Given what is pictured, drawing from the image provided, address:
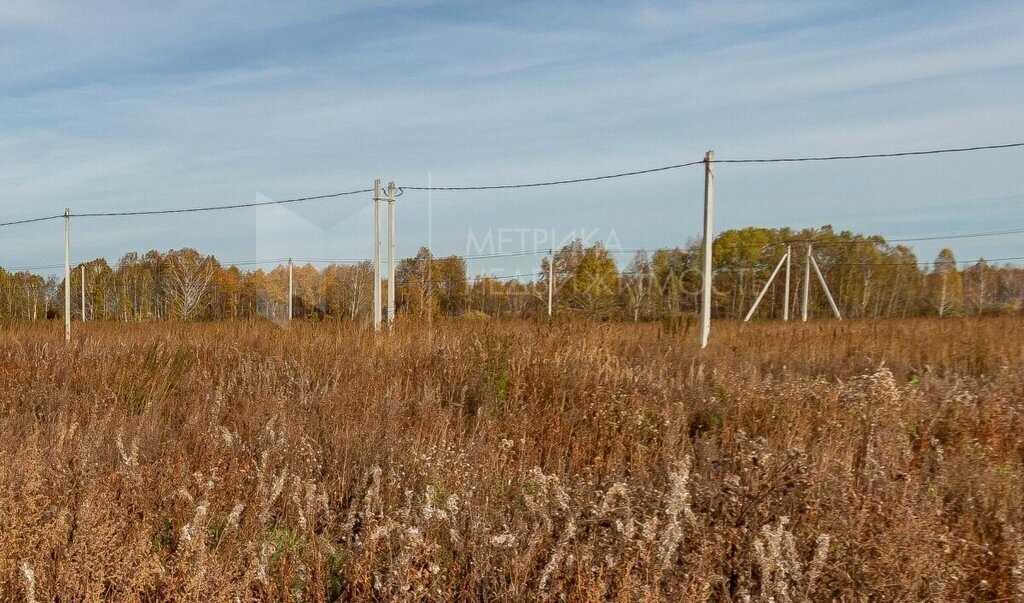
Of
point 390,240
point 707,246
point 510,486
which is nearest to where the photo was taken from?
point 510,486

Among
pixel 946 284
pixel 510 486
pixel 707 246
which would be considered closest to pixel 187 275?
pixel 707 246

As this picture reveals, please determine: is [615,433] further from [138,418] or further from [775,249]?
[775,249]

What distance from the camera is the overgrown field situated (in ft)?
9.41

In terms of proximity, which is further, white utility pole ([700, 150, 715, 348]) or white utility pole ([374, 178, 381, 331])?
white utility pole ([374, 178, 381, 331])

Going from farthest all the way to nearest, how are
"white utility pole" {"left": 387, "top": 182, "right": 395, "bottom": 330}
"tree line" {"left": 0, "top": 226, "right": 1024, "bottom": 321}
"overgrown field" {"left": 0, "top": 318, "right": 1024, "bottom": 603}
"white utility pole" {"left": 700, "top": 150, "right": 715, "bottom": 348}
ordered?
1. "tree line" {"left": 0, "top": 226, "right": 1024, "bottom": 321}
2. "white utility pole" {"left": 387, "top": 182, "right": 395, "bottom": 330}
3. "white utility pole" {"left": 700, "top": 150, "right": 715, "bottom": 348}
4. "overgrown field" {"left": 0, "top": 318, "right": 1024, "bottom": 603}

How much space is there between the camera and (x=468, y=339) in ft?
25.4

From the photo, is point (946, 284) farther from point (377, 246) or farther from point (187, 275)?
point (187, 275)

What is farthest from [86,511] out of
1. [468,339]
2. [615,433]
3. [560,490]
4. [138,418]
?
[468,339]

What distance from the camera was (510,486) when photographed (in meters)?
4.02

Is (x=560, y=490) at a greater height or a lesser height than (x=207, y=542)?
greater

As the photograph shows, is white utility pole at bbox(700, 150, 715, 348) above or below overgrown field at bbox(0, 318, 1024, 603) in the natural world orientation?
above

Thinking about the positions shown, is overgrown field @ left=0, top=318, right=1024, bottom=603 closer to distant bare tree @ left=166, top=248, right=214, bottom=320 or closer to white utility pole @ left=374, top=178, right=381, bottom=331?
white utility pole @ left=374, top=178, right=381, bottom=331

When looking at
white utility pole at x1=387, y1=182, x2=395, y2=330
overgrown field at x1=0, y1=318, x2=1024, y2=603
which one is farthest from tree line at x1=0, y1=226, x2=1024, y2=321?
overgrown field at x1=0, y1=318, x2=1024, y2=603

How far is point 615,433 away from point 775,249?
43.6 meters
